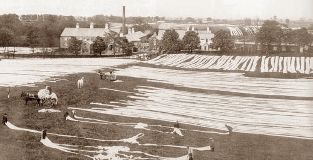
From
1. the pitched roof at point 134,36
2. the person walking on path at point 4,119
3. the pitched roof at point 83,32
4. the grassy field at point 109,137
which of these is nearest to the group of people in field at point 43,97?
the grassy field at point 109,137

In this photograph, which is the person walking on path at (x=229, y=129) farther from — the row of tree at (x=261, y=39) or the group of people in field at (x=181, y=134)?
the row of tree at (x=261, y=39)

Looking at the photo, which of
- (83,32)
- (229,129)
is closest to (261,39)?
(229,129)

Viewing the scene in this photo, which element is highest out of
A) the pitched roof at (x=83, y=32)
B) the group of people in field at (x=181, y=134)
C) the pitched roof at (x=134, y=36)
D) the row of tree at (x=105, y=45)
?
the pitched roof at (x=83, y=32)

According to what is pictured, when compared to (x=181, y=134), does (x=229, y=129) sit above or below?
below

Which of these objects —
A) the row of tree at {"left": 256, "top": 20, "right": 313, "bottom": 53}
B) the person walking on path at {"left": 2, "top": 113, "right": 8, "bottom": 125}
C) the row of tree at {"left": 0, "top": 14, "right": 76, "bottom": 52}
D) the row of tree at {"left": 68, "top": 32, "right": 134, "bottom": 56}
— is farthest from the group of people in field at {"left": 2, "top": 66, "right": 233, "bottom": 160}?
the row of tree at {"left": 68, "top": 32, "right": 134, "bottom": 56}

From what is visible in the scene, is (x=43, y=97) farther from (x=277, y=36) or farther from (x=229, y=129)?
(x=277, y=36)

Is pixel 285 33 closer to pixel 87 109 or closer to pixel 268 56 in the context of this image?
pixel 268 56
